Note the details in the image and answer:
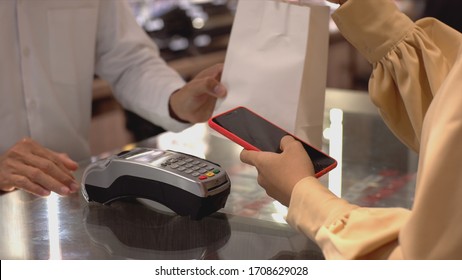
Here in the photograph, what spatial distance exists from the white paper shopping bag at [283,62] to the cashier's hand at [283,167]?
187mm

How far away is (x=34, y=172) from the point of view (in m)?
1.22

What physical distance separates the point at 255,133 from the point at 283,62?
0.17m

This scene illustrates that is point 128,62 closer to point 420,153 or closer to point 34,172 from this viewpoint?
point 34,172

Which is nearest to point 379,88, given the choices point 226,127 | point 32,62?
point 226,127

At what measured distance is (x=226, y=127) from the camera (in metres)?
1.07

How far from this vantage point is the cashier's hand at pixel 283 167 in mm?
Result: 926

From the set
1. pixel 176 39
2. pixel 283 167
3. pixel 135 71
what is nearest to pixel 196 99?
pixel 135 71

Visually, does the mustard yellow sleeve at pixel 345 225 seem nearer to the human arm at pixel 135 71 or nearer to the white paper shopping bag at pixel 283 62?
the white paper shopping bag at pixel 283 62

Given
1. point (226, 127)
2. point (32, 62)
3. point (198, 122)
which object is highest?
point (226, 127)

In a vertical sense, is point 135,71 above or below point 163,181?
below

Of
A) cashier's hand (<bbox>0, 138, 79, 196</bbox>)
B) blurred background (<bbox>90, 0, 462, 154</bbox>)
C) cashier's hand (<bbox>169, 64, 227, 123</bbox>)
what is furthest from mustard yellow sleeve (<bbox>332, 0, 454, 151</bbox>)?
blurred background (<bbox>90, 0, 462, 154</bbox>)

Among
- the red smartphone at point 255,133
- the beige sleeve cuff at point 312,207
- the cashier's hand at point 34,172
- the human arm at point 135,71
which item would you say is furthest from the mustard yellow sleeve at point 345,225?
the human arm at point 135,71
